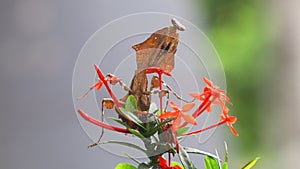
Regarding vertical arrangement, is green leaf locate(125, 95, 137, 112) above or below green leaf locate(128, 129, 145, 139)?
above

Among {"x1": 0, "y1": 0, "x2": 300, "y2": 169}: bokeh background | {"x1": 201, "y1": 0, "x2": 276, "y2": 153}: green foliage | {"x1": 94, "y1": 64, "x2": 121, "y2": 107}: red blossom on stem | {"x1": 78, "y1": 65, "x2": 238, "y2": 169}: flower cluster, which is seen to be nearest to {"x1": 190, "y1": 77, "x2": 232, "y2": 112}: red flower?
{"x1": 78, "y1": 65, "x2": 238, "y2": 169}: flower cluster

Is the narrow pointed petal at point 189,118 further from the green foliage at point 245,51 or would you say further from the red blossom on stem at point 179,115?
the green foliage at point 245,51

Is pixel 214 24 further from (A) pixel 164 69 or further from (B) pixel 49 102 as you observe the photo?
(A) pixel 164 69

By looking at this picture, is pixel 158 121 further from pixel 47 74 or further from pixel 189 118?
pixel 47 74

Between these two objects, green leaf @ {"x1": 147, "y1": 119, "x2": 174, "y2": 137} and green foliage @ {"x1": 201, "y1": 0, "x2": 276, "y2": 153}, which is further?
green foliage @ {"x1": 201, "y1": 0, "x2": 276, "y2": 153}

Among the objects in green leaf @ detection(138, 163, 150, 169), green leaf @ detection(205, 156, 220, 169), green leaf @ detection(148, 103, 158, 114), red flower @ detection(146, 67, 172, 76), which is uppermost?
red flower @ detection(146, 67, 172, 76)

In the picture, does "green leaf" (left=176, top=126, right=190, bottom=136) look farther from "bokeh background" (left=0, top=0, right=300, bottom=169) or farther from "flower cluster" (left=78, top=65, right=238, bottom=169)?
"bokeh background" (left=0, top=0, right=300, bottom=169)

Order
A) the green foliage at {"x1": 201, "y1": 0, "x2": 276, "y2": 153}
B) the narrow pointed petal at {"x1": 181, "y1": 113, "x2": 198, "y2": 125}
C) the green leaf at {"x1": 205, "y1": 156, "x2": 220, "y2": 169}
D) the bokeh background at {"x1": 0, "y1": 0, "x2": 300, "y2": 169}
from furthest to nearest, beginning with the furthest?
1. the green foliage at {"x1": 201, "y1": 0, "x2": 276, "y2": 153}
2. the bokeh background at {"x1": 0, "y1": 0, "x2": 300, "y2": 169}
3. the green leaf at {"x1": 205, "y1": 156, "x2": 220, "y2": 169}
4. the narrow pointed petal at {"x1": 181, "y1": 113, "x2": 198, "y2": 125}

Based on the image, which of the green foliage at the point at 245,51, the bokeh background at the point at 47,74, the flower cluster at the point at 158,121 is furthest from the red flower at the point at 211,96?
the green foliage at the point at 245,51

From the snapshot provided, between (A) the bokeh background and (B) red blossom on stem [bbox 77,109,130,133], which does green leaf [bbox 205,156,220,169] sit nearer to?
(B) red blossom on stem [bbox 77,109,130,133]

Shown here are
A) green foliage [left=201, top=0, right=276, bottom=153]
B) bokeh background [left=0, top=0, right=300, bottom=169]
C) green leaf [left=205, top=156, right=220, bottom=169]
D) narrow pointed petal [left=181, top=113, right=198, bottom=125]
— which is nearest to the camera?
narrow pointed petal [left=181, top=113, right=198, bottom=125]

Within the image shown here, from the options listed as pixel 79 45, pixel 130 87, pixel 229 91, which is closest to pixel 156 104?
pixel 130 87
